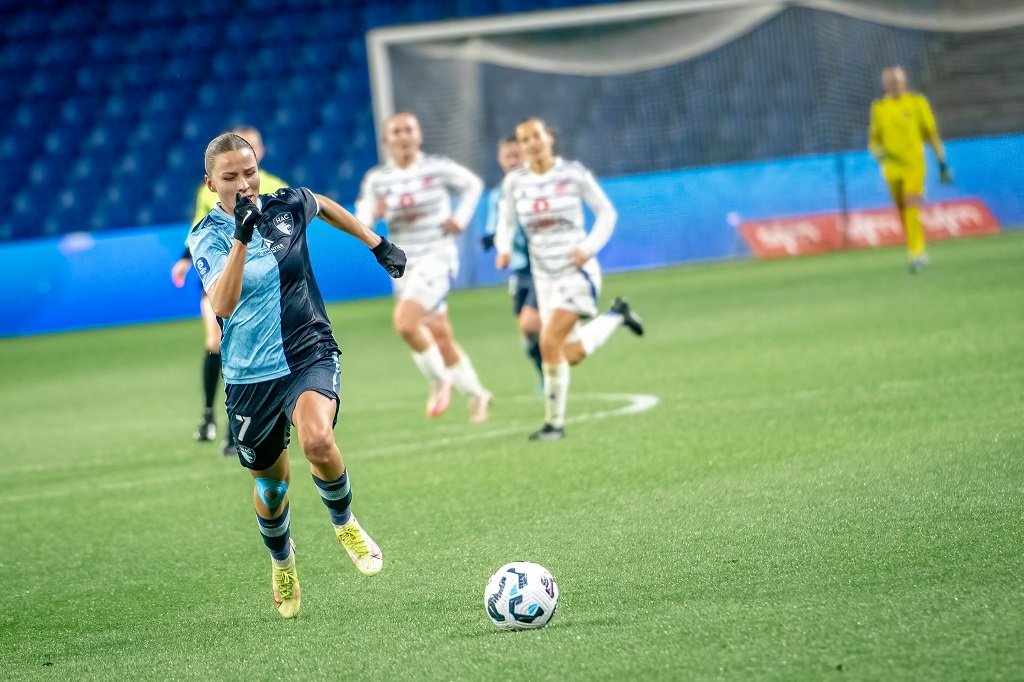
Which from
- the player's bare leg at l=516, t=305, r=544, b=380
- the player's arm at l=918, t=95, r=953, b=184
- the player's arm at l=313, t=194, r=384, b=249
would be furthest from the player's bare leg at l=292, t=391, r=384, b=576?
the player's arm at l=918, t=95, r=953, b=184

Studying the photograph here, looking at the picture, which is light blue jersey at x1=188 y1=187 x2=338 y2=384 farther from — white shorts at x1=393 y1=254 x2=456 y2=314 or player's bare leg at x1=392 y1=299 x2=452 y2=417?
white shorts at x1=393 y1=254 x2=456 y2=314

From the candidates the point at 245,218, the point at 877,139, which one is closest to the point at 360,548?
the point at 245,218

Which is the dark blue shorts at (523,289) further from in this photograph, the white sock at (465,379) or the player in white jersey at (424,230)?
the white sock at (465,379)

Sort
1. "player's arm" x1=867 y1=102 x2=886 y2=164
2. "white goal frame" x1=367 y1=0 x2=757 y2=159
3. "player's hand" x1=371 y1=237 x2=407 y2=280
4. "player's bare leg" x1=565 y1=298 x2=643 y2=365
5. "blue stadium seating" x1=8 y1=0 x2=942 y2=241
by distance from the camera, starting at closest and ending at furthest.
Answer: "player's hand" x1=371 y1=237 x2=407 y2=280, "player's bare leg" x1=565 y1=298 x2=643 y2=365, "player's arm" x1=867 y1=102 x2=886 y2=164, "white goal frame" x1=367 y1=0 x2=757 y2=159, "blue stadium seating" x1=8 y1=0 x2=942 y2=241

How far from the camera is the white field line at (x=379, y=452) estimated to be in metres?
8.70

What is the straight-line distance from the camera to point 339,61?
23562 mm

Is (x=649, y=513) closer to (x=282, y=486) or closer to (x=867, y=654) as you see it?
(x=282, y=486)

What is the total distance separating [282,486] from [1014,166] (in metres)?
16.7

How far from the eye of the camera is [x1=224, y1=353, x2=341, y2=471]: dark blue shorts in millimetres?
5293

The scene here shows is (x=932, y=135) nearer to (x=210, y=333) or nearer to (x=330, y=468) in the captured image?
(x=210, y=333)

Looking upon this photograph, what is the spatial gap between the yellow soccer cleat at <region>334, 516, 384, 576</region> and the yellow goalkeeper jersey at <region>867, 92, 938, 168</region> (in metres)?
12.6

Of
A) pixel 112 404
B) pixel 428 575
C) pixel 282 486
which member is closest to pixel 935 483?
pixel 428 575

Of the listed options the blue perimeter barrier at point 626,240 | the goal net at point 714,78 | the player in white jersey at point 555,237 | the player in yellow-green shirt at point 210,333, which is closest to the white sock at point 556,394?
the player in white jersey at point 555,237

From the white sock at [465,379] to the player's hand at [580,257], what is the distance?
170 cm
